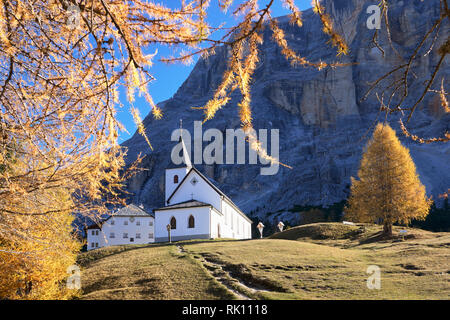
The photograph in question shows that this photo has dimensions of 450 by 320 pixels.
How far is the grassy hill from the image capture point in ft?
40.0

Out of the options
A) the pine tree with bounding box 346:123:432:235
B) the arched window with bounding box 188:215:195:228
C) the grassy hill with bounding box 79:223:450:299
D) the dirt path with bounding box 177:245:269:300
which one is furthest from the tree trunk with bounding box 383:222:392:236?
the arched window with bounding box 188:215:195:228

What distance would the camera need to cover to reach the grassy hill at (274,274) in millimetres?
12188

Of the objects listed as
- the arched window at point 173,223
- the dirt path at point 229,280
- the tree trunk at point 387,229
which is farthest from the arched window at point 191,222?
the tree trunk at point 387,229

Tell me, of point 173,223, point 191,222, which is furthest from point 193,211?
point 173,223

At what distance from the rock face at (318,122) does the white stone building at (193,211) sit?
122ft

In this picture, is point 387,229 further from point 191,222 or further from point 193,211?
point 191,222

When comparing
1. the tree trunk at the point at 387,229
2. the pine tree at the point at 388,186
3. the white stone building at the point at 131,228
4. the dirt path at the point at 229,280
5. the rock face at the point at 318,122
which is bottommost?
the white stone building at the point at 131,228

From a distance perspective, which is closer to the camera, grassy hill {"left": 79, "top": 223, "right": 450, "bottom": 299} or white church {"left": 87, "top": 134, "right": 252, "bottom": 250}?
grassy hill {"left": 79, "top": 223, "right": 450, "bottom": 299}

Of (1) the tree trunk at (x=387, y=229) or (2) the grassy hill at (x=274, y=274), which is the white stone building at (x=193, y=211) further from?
(1) the tree trunk at (x=387, y=229)

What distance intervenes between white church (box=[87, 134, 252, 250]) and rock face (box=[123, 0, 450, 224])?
3215cm

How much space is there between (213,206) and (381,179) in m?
16.2

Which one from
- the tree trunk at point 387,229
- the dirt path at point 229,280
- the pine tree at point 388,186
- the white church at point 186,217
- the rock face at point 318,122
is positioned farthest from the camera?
the rock face at point 318,122

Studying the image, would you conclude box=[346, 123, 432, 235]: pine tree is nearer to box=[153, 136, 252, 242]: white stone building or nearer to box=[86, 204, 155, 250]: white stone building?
box=[153, 136, 252, 242]: white stone building
